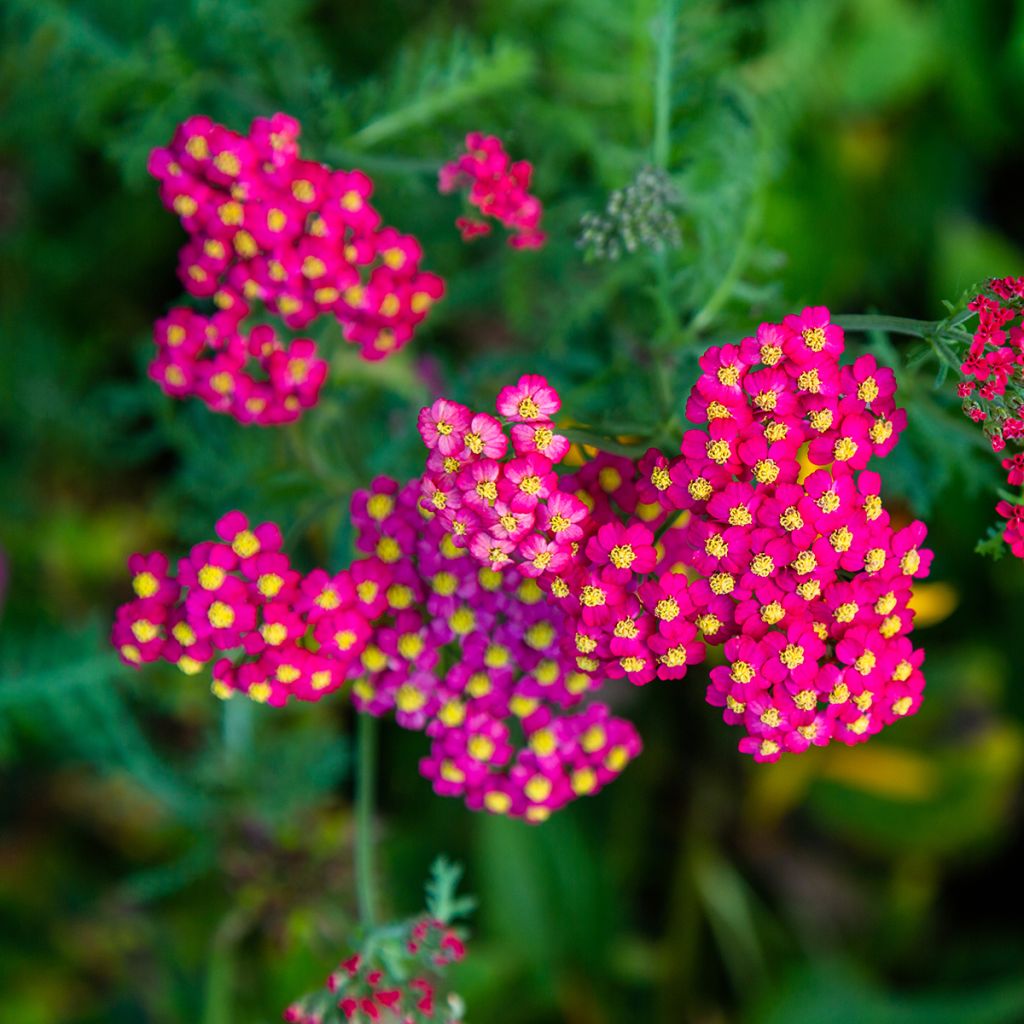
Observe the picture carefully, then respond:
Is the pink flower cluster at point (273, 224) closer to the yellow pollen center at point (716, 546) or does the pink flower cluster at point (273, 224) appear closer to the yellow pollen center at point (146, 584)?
the yellow pollen center at point (146, 584)

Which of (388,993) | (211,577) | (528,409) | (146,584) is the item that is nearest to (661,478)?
(528,409)

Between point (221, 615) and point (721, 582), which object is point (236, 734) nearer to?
point (221, 615)

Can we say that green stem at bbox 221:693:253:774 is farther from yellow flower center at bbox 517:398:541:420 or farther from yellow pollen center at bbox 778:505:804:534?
yellow pollen center at bbox 778:505:804:534

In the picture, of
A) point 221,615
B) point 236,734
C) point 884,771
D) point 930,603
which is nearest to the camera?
point 221,615

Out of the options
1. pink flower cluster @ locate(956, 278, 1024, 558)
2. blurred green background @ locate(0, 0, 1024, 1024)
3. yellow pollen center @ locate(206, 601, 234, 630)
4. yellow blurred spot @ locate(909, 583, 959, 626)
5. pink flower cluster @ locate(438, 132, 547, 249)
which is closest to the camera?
pink flower cluster @ locate(956, 278, 1024, 558)

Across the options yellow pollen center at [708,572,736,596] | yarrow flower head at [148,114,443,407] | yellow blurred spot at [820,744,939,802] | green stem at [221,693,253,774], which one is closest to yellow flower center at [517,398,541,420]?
yellow pollen center at [708,572,736,596]
